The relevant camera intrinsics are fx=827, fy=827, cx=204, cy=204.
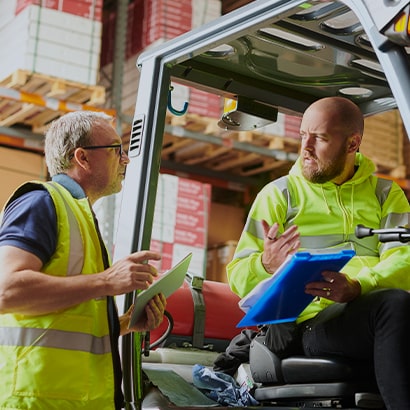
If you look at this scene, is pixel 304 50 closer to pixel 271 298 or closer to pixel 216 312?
pixel 271 298

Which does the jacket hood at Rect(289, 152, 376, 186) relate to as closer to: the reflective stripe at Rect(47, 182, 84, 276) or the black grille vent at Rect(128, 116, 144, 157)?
the black grille vent at Rect(128, 116, 144, 157)

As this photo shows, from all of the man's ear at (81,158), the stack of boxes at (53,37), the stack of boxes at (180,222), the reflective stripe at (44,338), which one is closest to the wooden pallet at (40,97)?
the stack of boxes at (53,37)

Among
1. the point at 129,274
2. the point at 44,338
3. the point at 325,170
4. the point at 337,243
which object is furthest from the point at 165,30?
the point at 44,338

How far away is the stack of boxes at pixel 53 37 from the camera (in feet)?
22.5

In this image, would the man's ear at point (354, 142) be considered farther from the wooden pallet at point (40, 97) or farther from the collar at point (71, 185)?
the wooden pallet at point (40, 97)

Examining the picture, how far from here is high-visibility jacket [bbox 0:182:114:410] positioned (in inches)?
101

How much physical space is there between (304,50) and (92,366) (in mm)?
1355

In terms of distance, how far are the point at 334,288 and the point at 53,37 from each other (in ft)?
16.3


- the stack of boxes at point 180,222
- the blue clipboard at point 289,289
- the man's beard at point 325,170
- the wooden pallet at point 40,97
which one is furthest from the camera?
the stack of boxes at point 180,222

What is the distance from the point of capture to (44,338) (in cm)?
263

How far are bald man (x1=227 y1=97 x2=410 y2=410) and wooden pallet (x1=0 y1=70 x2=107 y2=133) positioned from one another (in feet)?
14.8

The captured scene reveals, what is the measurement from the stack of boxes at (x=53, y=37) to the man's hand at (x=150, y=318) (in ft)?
14.6

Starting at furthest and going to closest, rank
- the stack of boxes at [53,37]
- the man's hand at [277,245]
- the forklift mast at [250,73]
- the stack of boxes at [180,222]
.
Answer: the stack of boxes at [180,222]
the stack of boxes at [53,37]
the forklift mast at [250,73]
the man's hand at [277,245]

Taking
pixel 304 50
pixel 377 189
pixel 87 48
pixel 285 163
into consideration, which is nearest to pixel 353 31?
pixel 304 50
